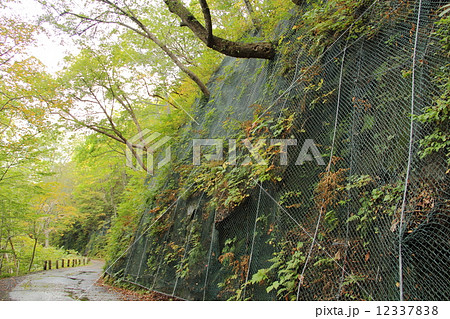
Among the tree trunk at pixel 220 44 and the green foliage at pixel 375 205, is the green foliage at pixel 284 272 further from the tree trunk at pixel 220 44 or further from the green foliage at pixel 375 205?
the tree trunk at pixel 220 44

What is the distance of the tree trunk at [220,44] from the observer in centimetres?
614

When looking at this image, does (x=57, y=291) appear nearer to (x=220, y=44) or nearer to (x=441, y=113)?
(x=220, y=44)

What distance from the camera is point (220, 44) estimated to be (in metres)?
6.20

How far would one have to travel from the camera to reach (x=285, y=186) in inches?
168

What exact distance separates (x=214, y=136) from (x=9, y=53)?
715 cm

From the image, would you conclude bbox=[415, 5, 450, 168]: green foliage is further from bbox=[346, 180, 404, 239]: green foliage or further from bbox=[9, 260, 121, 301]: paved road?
bbox=[9, 260, 121, 301]: paved road

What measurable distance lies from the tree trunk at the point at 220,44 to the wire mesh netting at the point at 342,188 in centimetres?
41

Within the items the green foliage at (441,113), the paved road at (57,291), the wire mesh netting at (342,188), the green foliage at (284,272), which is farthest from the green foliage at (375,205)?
the paved road at (57,291)

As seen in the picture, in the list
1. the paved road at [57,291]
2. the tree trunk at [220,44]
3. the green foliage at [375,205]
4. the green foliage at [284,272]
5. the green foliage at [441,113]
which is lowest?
the paved road at [57,291]

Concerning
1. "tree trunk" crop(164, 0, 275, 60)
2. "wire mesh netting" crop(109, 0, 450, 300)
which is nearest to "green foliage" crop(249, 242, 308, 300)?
"wire mesh netting" crop(109, 0, 450, 300)

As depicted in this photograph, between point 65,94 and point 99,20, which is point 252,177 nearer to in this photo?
point 99,20

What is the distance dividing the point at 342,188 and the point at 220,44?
4.29 m

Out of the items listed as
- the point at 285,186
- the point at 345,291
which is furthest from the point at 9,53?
the point at 345,291

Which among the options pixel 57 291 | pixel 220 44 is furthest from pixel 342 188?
pixel 57 291
